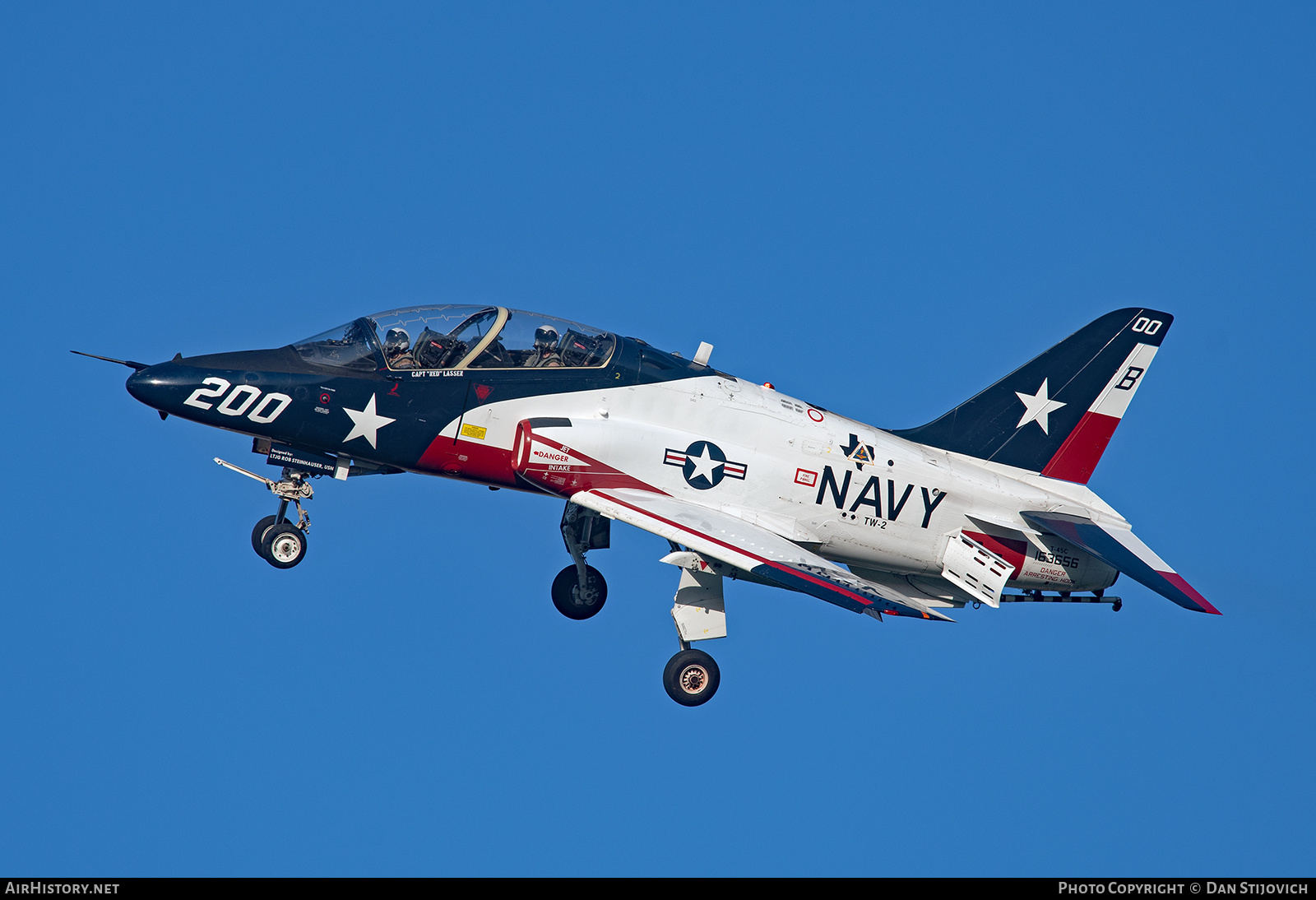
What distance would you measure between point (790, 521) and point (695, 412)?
2.03m

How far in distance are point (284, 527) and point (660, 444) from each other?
16.7 ft

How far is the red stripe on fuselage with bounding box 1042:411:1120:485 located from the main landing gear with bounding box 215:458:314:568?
35.5ft

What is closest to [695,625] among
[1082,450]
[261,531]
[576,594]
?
[576,594]

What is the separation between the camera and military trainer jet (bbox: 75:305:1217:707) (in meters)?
17.2

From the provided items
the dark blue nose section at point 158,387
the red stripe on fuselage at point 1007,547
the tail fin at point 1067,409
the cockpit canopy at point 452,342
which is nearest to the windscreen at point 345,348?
the cockpit canopy at point 452,342

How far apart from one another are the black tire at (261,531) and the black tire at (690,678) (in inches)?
Result: 221

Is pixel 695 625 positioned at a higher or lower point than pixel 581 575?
lower

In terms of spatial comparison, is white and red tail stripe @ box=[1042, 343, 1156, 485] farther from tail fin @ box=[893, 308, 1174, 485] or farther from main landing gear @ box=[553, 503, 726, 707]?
main landing gear @ box=[553, 503, 726, 707]

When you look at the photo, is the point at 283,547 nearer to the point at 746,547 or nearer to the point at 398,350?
the point at 398,350

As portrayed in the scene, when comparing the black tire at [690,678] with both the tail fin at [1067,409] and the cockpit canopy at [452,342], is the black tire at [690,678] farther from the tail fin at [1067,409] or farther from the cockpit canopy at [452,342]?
the tail fin at [1067,409]

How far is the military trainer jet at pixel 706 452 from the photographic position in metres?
17.2

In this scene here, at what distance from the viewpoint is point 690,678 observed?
18375 mm

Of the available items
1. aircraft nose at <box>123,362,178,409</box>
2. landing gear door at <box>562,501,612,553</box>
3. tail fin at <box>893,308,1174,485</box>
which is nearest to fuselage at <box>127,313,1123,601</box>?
aircraft nose at <box>123,362,178,409</box>

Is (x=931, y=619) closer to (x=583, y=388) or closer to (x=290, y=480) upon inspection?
(x=583, y=388)
